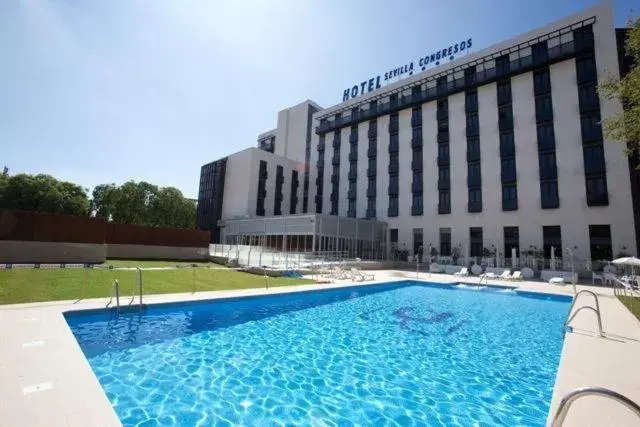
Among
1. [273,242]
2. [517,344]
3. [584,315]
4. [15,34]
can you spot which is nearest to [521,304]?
[584,315]

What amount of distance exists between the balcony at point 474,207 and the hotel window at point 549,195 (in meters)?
5.09

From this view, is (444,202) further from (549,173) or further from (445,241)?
(549,173)

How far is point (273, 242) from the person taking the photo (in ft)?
123

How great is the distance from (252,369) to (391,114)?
126ft

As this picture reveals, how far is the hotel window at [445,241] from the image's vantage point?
32.3 m

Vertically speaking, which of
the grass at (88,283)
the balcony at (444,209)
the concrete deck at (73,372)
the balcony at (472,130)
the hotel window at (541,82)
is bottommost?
the concrete deck at (73,372)

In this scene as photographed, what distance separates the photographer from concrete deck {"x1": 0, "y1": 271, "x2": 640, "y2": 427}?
11.4ft

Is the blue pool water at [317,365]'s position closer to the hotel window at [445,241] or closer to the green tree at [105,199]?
the hotel window at [445,241]

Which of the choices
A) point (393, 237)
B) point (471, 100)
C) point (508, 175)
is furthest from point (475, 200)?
point (471, 100)

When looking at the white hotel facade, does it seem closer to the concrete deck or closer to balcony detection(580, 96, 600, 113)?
balcony detection(580, 96, 600, 113)

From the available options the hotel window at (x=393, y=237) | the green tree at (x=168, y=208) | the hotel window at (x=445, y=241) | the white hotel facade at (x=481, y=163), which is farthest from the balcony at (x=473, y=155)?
the green tree at (x=168, y=208)

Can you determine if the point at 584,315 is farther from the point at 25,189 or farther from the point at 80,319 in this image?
the point at 25,189

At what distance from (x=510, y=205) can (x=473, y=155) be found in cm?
640

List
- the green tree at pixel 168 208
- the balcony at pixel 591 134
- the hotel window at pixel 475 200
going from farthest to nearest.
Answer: the green tree at pixel 168 208 → the hotel window at pixel 475 200 → the balcony at pixel 591 134
